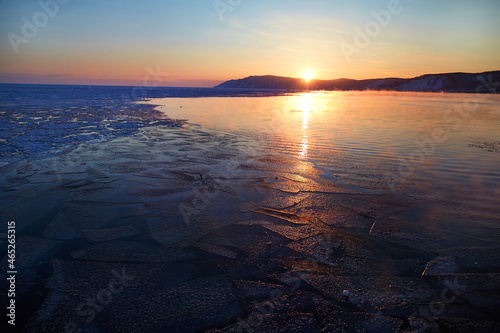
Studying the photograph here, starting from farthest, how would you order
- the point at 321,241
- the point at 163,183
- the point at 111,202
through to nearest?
1. the point at 163,183
2. the point at 111,202
3. the point at 321,241

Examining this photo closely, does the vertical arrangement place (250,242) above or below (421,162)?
below

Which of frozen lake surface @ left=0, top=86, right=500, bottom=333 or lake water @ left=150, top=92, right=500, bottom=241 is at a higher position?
lake water @ left=150, top=92, right=500, bottom=241

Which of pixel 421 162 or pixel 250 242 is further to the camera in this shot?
pixel 421 162

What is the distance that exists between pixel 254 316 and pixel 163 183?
4.78 meters

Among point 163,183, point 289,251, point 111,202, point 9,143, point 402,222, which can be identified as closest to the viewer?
point 289,251

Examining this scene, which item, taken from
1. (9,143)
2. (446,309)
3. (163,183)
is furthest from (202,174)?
(9,143)

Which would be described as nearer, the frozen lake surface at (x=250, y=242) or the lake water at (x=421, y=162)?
the frozen lake surface at (x=250, y=242)

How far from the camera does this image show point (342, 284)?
3.45m

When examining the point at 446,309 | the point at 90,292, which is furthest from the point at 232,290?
the point at 446,309

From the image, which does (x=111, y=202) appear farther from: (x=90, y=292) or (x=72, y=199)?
(x=90, y=292)

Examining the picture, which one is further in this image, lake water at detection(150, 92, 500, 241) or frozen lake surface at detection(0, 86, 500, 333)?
lake water at detection(150, 92, 500, 241)

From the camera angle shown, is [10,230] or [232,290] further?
[10,230]

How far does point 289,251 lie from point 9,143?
11939mm

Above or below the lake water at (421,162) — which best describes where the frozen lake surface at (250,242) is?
below
